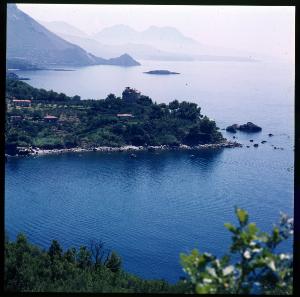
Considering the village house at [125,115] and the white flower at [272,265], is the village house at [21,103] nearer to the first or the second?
the village house at [125,115]

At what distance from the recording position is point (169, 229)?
804 cm

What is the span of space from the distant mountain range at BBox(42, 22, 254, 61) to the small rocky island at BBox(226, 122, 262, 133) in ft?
5.60

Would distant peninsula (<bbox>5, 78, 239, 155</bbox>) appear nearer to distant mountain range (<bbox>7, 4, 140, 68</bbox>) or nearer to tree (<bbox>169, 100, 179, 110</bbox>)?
tree (<bbox>169, 100, 179, 110</bbox>)

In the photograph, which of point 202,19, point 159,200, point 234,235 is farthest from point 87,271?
point 202,19

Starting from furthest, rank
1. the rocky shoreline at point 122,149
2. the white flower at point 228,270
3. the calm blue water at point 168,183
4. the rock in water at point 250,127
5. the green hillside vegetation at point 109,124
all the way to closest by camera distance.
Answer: the rock in water at point 250,127, the green hillside vegetation at point 109,124, the rocky shoreline at point 122,149, the calm blue water at point 168,183, the white flower at point 228,270

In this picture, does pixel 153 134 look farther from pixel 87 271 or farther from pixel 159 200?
pixel 87 271

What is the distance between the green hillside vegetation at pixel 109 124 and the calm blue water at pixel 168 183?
19.0 inches

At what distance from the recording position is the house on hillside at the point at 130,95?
1351 cm

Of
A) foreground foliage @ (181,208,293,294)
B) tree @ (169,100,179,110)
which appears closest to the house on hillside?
tree @ (169,100,179,110)

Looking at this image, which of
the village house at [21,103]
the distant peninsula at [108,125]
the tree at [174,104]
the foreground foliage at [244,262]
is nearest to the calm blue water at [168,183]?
the tree at [174,104]

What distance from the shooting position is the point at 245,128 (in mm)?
13031

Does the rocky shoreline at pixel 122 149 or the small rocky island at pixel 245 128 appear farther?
the small rocky island at pixel 245 128

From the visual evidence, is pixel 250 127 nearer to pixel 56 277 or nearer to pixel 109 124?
pixel 109 124
